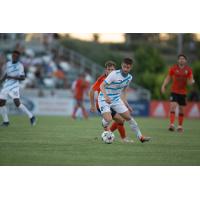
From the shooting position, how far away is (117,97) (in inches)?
433

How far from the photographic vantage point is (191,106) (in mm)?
20781

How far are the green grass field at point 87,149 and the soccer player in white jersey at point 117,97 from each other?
0.41m

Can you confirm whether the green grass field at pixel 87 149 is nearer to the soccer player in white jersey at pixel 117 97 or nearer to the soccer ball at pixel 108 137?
the soccer ball at pixel 108 137

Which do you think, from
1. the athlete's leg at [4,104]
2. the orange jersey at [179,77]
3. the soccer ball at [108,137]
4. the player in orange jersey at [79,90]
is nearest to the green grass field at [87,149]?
the soccer ball at [108,137]

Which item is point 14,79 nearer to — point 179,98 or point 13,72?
point 13,72

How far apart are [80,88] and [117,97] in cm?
845

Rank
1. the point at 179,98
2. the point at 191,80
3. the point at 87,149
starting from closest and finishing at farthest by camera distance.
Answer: the point at 87,149 < the point at 191,80 < the point at 179,98

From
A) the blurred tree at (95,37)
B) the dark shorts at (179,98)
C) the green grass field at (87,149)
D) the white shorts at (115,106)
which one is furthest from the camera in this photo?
the blurred tree at (95,37)

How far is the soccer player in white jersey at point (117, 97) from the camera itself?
35.1 feet

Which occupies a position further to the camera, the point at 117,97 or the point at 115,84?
the point at 117,97

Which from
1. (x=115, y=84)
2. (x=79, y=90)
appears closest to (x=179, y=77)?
(x=115, y=84)

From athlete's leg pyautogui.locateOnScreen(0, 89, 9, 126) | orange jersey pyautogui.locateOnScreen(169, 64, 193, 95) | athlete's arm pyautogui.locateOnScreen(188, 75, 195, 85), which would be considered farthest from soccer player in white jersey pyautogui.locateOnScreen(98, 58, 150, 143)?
athlete's leg pyautogui.locateOnScreen(0, 89, 9, 126)
